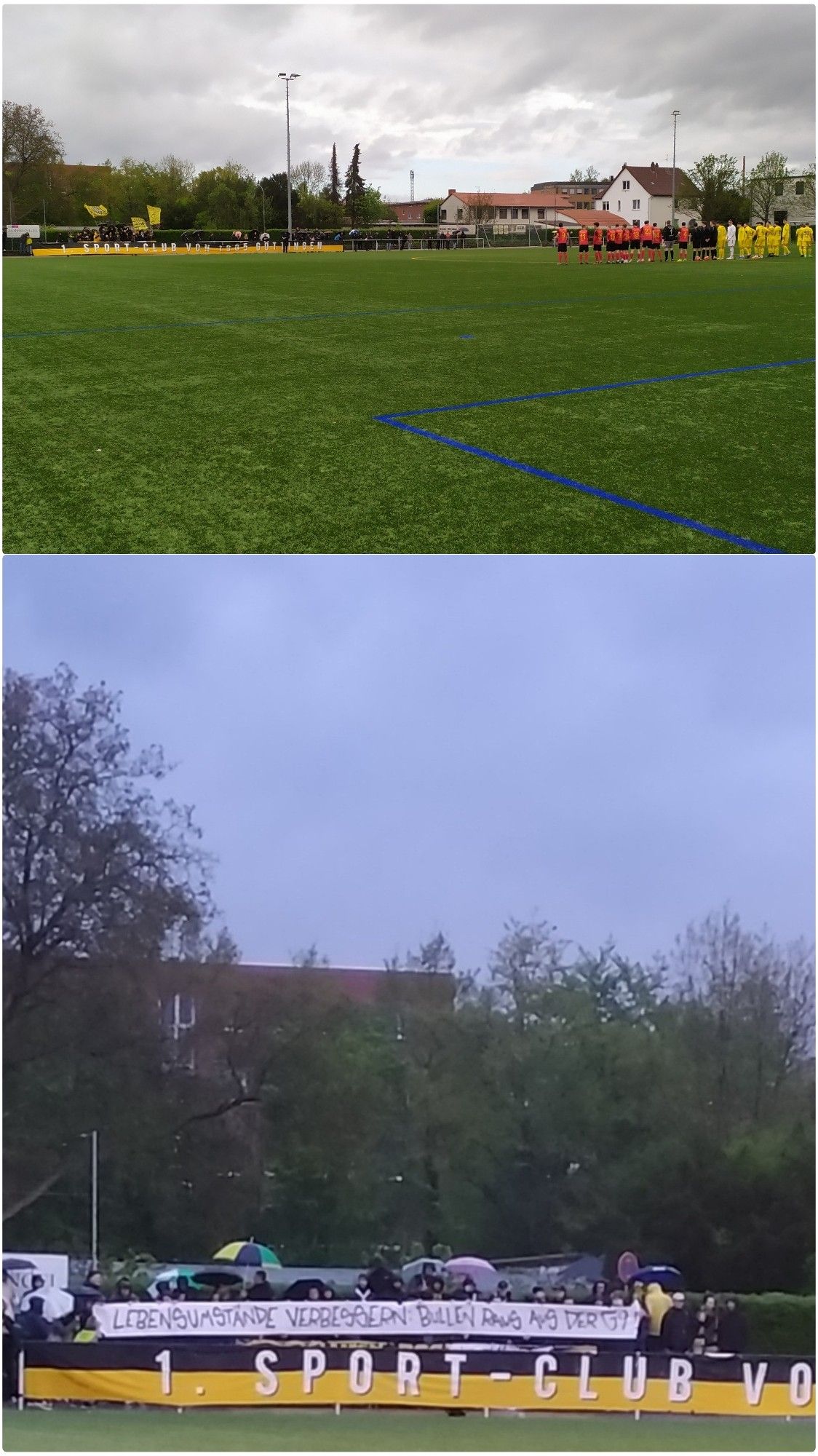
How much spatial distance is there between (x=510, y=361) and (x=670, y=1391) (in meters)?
7.50

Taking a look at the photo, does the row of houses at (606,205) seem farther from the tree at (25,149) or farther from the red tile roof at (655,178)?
the tree at (25,149)

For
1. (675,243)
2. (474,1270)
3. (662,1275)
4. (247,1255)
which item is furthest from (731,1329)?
(675,243)

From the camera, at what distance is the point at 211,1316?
860 centimetres

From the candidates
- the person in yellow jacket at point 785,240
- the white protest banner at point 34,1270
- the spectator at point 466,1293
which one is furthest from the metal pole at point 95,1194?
the person in yellow jacket at point 785,240

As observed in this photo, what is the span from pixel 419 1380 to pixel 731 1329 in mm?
4319

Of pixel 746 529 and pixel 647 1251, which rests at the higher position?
pixel 746 529

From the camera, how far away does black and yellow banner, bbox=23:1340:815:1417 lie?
8.00 metres

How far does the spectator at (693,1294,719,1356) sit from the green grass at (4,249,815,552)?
6.62 meters

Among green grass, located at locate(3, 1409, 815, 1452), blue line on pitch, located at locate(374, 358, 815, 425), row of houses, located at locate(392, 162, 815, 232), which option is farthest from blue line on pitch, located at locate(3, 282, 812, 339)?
row of houses, located at locate(392, 162, 815, 232)

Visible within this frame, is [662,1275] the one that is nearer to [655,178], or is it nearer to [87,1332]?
[87,1332]

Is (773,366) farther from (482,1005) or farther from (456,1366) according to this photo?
(482,1005)

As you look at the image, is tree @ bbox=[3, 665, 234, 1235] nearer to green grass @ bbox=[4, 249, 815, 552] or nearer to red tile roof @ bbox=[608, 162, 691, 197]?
green grass @ bbox=[4, 249, 815, 552]


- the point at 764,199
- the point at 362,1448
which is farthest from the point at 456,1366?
the point at 764,199

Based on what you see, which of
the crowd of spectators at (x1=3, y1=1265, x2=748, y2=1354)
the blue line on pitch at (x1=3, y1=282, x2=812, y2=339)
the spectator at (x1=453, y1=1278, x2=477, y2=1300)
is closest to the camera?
the crowd of spectators at (x1=3, y1=1265, x2=748, y2=1354)
